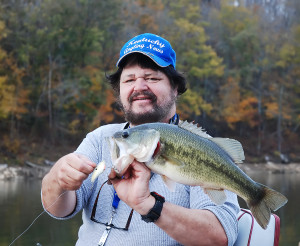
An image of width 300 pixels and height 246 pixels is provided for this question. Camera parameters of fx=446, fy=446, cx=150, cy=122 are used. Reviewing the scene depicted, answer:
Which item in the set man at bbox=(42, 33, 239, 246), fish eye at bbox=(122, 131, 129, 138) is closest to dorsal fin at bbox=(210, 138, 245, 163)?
man at bbox=(42, 33, 239, 246)

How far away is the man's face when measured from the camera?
9.95ft

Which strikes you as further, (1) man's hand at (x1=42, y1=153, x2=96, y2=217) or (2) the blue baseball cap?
(2) the blue baseball cap

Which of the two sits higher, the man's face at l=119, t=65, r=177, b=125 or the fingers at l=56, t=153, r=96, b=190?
the man's face at l=119, t=65, r=177, b=125

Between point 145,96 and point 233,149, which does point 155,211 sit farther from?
point 145,96

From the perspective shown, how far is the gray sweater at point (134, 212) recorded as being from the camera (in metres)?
2.64

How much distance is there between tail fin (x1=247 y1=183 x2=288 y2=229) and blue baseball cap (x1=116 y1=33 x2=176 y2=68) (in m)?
1.20

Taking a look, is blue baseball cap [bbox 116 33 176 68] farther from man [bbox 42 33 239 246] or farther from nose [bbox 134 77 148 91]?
nose [bbox 134 77 148 91]

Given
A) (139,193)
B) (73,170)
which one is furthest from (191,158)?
(73,170)

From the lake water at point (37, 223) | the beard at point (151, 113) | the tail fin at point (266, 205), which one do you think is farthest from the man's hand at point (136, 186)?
the lake water at point (37, 223)

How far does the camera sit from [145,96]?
9.95ft

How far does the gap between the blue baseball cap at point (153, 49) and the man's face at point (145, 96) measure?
0.09 metres

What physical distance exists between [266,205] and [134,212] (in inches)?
32.1

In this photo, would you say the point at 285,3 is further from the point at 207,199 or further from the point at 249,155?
the point at 207,199

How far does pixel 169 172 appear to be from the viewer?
7.08 ft
